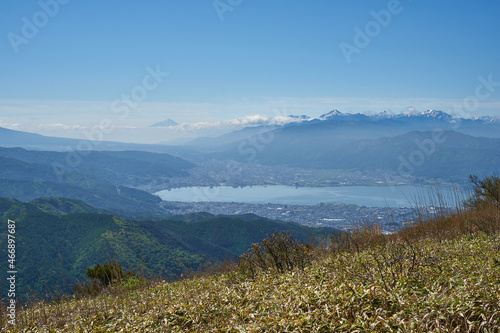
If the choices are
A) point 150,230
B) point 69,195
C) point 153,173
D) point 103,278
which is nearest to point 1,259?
point 150,230

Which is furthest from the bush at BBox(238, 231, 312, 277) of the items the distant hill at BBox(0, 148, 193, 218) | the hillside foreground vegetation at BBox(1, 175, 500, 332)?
the distant hill at BBox(0, 148, 193, 218)

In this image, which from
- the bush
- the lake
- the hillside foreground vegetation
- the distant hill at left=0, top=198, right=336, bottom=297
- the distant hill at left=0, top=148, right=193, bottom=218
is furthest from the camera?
the distant hill at left=0, top=148, right=193, bottom=218

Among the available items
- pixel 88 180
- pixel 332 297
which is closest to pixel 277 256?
pixel 332 297

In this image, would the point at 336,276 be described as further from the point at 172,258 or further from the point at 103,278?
the point at 172,258

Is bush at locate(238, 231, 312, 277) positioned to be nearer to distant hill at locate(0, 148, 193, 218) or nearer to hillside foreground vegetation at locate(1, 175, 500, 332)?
hillside foreground vegetation at locate(1, 175, 500, 332)

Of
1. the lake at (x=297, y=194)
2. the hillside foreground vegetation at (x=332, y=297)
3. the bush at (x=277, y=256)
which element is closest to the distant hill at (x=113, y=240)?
the bush at (x=277, y=256)
